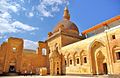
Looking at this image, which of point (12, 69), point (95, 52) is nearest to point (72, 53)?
point (95, 52)

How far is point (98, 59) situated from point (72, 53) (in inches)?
246

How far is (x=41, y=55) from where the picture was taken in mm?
36188

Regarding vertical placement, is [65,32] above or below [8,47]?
above

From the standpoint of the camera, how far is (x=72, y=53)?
84.9 feet

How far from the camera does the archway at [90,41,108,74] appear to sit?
20.5 m

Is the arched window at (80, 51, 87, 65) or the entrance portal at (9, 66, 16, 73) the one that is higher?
the arched window at (80, 51, 87, 65)

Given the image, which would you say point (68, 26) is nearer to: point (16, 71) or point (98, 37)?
point (98, 37)

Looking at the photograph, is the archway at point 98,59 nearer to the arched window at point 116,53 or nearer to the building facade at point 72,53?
the building facade at point 72,53

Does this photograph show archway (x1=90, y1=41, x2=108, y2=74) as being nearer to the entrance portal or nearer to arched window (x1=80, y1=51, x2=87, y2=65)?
arched window (x1=80, y1=51, x2=87, y2=65)

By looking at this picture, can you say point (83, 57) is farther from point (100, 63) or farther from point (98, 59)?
point (100, 63)

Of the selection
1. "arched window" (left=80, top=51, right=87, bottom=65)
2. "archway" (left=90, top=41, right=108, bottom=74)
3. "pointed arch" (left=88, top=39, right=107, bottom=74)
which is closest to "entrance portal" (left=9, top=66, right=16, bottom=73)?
"arched window" (left=80, top=51, right=87, bottom=65)

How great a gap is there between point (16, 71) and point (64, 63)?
11850 millimetres

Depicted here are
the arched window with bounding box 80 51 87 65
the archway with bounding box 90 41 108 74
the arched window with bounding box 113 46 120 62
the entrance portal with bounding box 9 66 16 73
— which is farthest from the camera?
the entrance portal with bounding box 9 66 16 73

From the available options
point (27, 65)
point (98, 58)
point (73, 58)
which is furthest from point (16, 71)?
point (98, 58)
